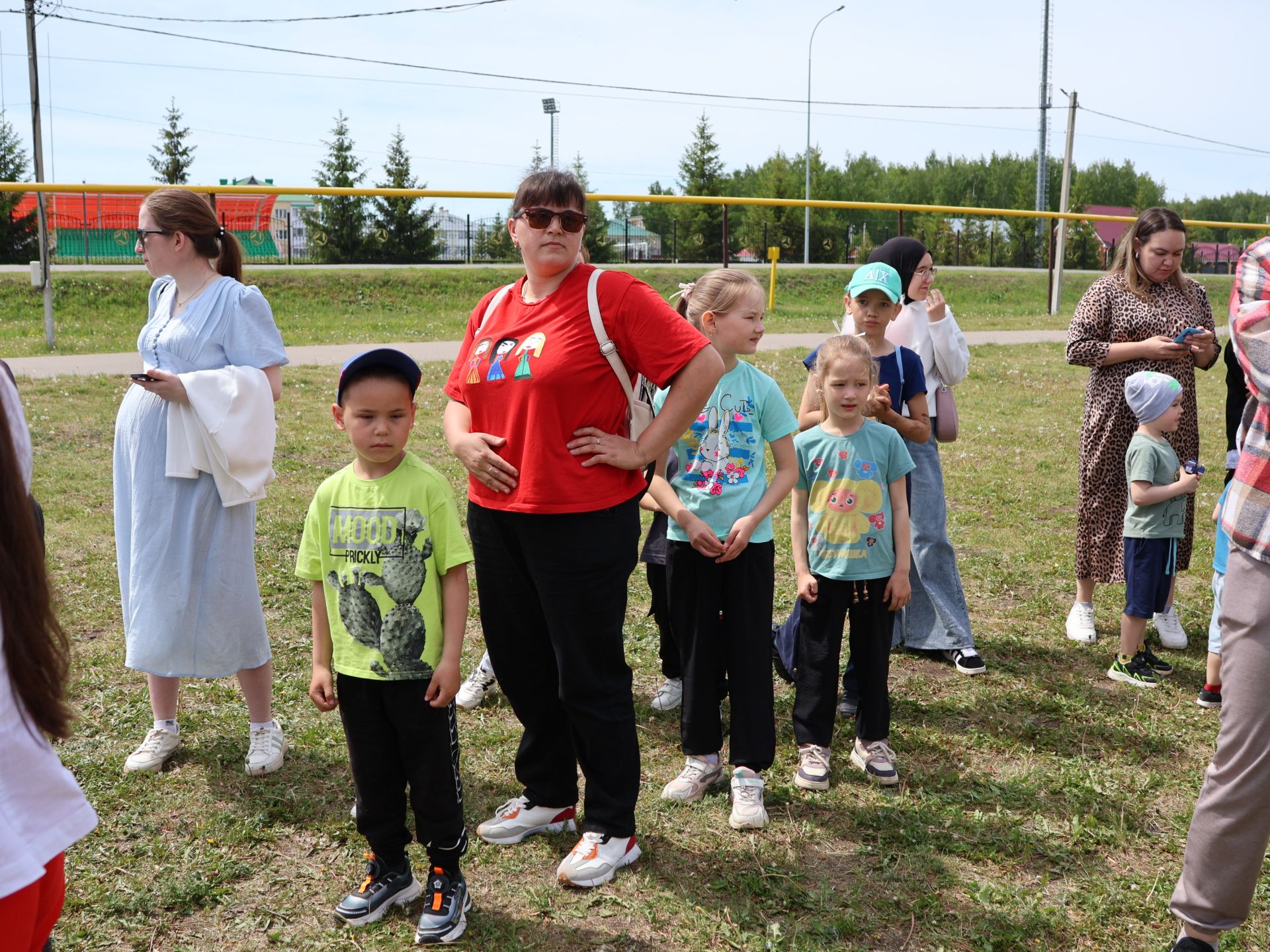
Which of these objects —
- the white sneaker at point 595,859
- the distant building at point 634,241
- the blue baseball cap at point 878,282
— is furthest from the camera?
the distant building at point 634,241

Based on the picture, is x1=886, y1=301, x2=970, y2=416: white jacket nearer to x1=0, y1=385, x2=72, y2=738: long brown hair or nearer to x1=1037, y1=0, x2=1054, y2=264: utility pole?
x1=0, y1=385, x2=72, y2=738: long brown hair

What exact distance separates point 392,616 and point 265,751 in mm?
1313

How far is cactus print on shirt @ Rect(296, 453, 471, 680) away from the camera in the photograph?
8.96 ft

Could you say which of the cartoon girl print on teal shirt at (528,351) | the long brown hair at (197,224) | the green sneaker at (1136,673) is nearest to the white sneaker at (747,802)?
the cartoon girl print on teal shirt at (528,351)

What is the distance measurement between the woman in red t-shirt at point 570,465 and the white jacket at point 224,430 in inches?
31.6

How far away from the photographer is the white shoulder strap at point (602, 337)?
9.20ft

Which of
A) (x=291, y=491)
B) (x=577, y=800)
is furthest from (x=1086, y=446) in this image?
(x=291, y=491)

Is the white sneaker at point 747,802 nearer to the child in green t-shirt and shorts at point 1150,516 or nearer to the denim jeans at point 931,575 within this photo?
the denim jeans at point 931,575

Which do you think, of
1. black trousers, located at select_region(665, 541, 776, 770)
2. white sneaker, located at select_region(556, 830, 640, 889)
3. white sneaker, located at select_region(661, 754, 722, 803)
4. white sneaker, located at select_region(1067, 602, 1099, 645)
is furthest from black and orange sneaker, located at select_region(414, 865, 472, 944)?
white sneaker, located at select_region(1067, 602, 1099, 645)

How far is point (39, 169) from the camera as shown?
17844mm

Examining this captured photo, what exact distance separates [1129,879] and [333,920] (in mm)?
2236

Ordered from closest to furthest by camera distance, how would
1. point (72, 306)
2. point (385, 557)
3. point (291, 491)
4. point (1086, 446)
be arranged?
point (385, 557), point (1086, 446), point (291, 491), point (72, 306)

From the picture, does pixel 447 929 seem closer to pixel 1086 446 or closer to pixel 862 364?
pixel 862 364

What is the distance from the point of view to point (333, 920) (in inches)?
114
